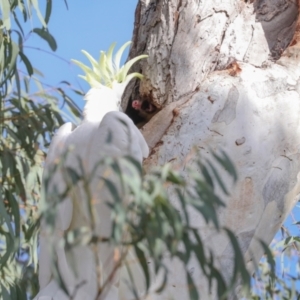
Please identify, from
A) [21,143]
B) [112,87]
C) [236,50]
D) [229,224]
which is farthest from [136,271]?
[21,143]

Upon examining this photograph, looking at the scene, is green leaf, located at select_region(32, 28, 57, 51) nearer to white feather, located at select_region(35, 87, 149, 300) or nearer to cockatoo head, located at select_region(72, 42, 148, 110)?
cockatoo head, located at select_region(72, 42, 148, 110)

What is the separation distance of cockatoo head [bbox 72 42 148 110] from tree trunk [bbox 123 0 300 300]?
95 mm

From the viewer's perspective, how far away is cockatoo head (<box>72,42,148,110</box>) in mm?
1914

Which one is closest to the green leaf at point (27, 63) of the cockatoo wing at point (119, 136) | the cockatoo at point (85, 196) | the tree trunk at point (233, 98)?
the tree trunk at point (233, 98)

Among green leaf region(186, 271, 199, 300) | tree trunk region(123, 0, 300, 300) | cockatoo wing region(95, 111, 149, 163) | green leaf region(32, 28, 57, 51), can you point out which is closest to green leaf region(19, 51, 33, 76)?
green leaf region(32, 28, 57, 51)

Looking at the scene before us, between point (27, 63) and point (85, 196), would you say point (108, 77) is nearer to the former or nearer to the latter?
point (85, 196)

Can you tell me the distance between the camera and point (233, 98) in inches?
72.5

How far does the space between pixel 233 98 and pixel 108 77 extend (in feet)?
1.09

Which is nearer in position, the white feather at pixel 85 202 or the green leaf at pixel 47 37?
the white feather at pixel 85 202

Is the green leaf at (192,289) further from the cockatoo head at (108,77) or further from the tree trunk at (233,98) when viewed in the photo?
the cockatoo head at (108,77)

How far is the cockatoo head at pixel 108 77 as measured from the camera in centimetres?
191

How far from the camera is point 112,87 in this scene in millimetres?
1930

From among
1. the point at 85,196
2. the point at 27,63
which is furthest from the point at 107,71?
the point at 27,63

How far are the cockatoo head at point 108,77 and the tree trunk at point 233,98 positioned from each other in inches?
3.7
